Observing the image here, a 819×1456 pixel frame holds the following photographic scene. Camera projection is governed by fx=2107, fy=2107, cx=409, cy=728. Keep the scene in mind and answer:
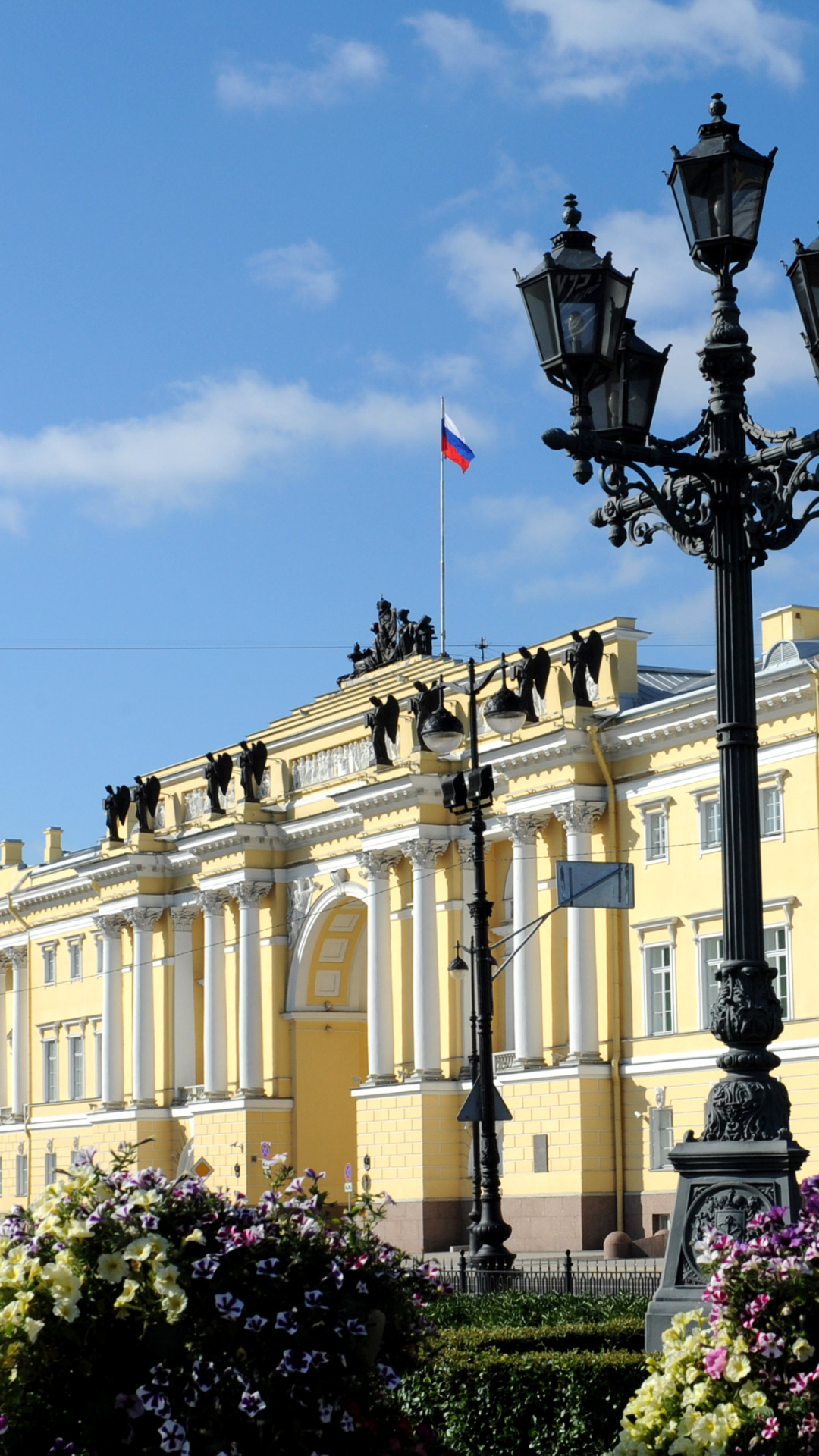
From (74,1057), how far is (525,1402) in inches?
1972

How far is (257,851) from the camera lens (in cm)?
5106

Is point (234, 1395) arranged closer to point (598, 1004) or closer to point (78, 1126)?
point (598, 1004)

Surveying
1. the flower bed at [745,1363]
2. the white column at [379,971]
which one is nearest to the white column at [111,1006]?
the white column at [379,971]

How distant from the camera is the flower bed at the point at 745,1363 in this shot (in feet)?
26.5

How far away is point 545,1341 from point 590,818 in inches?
1050

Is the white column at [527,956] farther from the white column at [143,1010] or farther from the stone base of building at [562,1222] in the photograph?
the white column at [143,1010]

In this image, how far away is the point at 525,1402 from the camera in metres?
12.1

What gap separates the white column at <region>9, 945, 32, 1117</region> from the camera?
208 ft

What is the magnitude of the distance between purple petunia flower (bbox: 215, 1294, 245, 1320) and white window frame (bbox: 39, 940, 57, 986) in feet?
182

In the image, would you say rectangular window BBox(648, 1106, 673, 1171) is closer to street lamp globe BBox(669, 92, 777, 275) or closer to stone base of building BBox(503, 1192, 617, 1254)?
stone base of building BBox(503, 1192, 617, 1254)

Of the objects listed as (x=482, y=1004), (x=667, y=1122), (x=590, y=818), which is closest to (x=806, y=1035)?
(x=667, y=1122)

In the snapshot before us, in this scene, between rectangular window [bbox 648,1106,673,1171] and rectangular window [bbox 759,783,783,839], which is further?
rectangular window [bbox 648,1106,673,1171]

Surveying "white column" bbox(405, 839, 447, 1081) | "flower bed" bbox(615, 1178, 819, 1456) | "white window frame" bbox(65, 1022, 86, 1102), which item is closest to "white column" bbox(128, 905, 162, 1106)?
"white window frame" bbox(65, 1022, 86, 1102)

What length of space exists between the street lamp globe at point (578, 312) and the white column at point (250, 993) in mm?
40376
